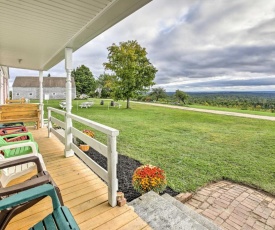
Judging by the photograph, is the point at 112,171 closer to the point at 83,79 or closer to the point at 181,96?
the point at 181,96

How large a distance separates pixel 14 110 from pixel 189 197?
581cm

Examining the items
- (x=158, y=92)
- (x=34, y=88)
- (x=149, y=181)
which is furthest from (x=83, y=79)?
(x=149, y=181)

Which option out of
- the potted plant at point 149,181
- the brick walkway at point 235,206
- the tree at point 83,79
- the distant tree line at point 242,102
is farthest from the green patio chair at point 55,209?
the tree at point 83,79

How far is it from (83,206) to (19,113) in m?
5.09

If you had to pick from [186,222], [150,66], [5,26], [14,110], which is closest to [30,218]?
[186,222]

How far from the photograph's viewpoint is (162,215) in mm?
2104

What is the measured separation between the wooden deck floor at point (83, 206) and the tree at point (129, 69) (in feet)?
42.1

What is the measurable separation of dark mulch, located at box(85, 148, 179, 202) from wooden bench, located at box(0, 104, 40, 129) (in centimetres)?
261

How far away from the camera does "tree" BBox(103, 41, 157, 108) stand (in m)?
15.5

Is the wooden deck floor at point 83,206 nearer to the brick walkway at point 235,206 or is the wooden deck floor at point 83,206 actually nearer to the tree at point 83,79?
the brick walkway at point 235,206

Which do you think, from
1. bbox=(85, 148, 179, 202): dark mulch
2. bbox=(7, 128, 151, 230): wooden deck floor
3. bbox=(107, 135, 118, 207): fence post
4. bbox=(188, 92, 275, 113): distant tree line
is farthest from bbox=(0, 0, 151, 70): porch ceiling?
bbox=(188, 92, 275, 113): distant tree line

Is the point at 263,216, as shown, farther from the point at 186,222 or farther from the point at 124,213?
the point at 124,213

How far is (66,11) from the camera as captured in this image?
2271 mm

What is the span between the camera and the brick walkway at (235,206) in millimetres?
2373
